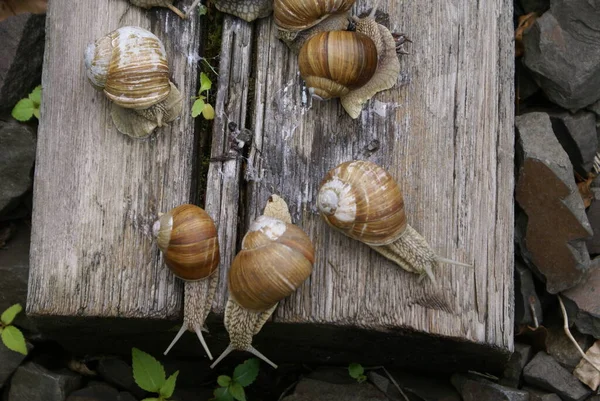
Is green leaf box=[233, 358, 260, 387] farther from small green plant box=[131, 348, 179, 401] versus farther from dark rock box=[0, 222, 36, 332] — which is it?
dark rock box=[0, 222, 36, 332]

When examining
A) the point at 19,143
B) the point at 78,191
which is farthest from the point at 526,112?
the point at 19,143

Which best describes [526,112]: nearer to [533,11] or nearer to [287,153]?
[533,11]

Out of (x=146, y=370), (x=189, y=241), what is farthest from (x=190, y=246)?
(x=146, y=370)

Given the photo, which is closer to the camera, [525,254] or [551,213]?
[551,213]

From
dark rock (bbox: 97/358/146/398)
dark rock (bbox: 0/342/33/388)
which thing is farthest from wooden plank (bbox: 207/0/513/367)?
dark rock (bbox: 0/342/33/388)

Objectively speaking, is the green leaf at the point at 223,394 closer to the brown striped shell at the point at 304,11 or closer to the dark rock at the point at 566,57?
the brown striped shell at the point at 304,11

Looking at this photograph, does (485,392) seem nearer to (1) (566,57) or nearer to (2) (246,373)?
(2) (246,373)
